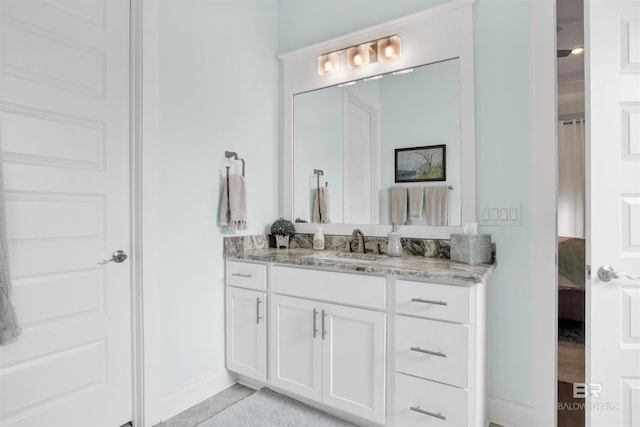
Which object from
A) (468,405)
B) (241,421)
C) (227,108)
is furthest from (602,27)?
(241,421)

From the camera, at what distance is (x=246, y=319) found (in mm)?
2115

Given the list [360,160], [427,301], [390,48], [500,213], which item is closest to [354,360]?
[427,301]

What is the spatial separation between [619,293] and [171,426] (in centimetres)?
219

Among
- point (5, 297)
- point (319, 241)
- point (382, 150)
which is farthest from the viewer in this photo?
point (319, 241)

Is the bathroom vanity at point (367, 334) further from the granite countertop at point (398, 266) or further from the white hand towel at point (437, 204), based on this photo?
the white hand towel at point (437, 204)

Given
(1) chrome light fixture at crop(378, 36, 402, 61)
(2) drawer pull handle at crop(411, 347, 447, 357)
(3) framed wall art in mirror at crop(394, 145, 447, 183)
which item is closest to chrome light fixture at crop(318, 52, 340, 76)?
(1) chrome light fixture at crop(378, 36, 402, 61)

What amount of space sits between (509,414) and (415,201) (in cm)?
125

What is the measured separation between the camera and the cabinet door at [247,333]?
80.4 inches

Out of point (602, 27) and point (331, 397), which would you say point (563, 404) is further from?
point (602, 27)

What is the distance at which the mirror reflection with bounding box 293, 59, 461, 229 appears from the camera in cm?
200

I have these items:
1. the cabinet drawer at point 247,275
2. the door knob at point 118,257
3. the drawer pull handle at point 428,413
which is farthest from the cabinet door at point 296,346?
the door knob at point 118,257

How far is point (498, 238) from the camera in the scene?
184 centimetres

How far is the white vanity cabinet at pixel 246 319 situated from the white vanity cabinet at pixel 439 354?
839mm

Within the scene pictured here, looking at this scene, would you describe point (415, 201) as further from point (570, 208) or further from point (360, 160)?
point (570, 208)
